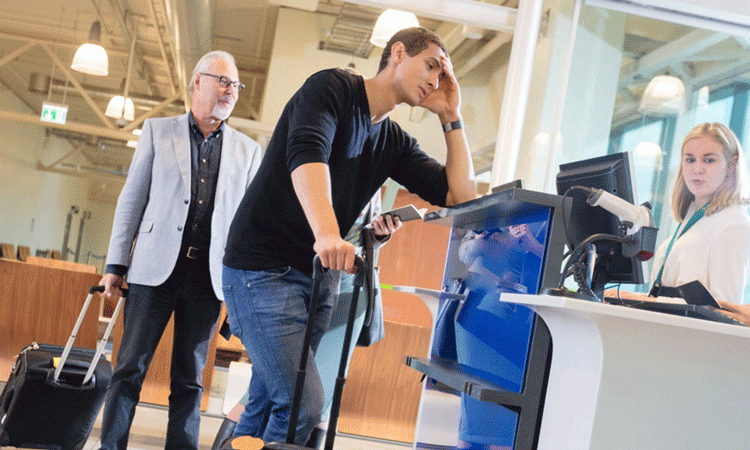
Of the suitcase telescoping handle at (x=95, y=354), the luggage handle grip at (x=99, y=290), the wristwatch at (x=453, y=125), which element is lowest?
the suitcase telescoping handle at (x=95, y=354)

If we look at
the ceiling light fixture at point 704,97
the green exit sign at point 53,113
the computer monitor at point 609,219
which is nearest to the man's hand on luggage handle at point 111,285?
the computer monitor at point 609,219

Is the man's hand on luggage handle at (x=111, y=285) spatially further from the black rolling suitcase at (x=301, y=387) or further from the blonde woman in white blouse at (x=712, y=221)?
the blonde woman in white blouse at (x=712, y=221)

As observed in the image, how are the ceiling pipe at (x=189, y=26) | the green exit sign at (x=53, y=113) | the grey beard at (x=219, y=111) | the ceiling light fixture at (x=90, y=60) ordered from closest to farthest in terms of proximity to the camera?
the grey beard at (x=219, y=111), the ceiling pipe at (x=189, y=26), the ceiling light fixture at (x=90, y=60), the green exit sign at (x=53, y=113)

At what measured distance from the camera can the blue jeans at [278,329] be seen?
1728mm

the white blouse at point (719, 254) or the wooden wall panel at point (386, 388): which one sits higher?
the white blouse at point (719, 254)

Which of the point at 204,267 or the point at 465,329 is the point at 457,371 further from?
the point at 204,267

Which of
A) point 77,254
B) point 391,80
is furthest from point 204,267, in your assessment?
point 77,254

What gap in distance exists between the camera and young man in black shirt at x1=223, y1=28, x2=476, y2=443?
67.4 inches

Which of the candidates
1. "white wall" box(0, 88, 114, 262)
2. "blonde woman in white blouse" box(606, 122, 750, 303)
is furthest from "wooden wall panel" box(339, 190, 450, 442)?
"white wall" box(0, 88, 114, 262)

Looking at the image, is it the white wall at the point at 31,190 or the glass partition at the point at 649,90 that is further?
the white wall at the point at 31,190

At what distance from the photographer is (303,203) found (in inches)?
64.6

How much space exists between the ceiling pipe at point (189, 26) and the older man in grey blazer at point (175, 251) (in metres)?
4.12

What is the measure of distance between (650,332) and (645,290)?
293cm

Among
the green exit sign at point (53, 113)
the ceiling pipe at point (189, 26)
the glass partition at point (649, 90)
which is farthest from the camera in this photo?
the green exit sign at point (53, 113)
